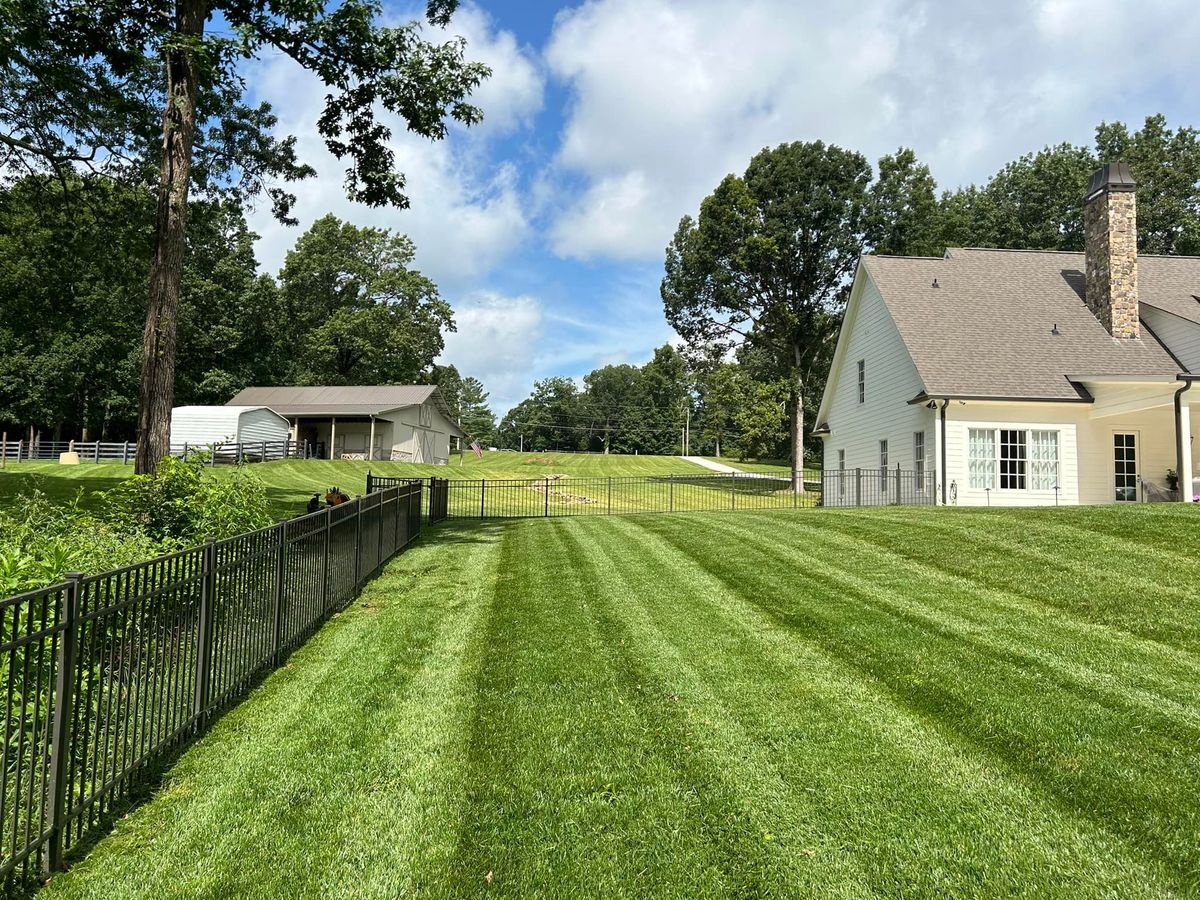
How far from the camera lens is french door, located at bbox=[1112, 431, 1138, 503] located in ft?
55.4

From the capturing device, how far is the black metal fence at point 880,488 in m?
17.3

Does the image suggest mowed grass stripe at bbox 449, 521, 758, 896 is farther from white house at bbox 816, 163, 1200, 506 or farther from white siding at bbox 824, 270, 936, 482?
white siding at bbox 824, 270, 936, 482

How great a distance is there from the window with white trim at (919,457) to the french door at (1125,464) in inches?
178

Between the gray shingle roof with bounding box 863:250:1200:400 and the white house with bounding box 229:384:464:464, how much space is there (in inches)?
1147

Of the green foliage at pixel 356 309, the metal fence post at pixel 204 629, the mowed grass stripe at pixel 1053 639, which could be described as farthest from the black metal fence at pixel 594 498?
the green foliage at pixel 356 309

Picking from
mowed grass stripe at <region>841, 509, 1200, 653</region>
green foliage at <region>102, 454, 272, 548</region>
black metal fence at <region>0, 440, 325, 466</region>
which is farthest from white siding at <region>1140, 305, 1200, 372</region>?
black metal fence at <region>0, 440, 325, 466</region>

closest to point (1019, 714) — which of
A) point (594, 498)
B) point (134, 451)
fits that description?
point (594, 498)

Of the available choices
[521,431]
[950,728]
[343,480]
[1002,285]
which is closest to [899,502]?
[1002,285]

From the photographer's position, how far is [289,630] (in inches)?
237

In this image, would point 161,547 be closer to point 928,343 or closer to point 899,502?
point 899,502

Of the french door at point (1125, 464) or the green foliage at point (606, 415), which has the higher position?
the green foliage at point (606, 415)

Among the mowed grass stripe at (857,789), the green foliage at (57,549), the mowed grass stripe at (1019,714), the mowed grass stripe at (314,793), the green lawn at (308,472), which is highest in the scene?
the green lawn at (308,472)

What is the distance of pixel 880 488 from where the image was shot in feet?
64.2

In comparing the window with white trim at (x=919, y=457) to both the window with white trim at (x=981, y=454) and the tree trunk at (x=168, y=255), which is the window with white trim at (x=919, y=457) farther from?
the tree trunk at (x=168, y=255)
